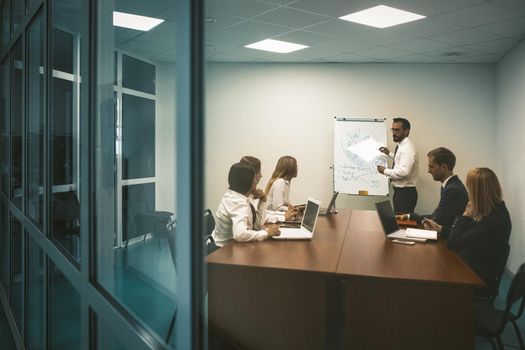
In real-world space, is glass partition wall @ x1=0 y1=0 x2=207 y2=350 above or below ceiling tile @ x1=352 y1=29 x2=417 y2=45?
below

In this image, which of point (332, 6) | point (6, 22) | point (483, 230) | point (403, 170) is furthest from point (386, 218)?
point (6, 22)

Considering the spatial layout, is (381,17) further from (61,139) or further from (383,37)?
(61,139)

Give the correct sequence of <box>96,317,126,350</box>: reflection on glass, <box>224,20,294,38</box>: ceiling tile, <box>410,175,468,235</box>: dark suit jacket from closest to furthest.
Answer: <box>96,317,126,350</box>: reflection on glass
<box>410,175,468,235</box>: dark suit jacket
<box>224,20,294,38</box>: ceiling tile

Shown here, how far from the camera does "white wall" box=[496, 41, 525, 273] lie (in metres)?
4.32

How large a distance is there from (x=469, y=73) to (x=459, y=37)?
4.42ft

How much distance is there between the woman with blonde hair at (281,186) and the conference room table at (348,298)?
1.56 meters

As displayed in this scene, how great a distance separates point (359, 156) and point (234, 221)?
3.65 meters

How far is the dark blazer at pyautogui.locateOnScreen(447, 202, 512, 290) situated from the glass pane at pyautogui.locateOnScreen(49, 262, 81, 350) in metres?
2.18

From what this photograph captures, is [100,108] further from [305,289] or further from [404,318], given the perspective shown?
[404,318]

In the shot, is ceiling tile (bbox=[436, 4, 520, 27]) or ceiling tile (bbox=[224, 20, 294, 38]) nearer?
ceiling tile (bbox=[436, 4, 520, 27])

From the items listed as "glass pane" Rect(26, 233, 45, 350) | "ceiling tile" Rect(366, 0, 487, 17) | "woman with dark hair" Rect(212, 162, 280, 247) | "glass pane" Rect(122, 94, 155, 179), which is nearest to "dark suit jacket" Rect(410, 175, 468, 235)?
"woman with dark hair" Rect(212, 162, 280, 247)

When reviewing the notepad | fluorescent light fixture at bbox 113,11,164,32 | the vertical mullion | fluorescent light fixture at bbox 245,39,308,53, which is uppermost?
fluorescent light fixture at bbox 245,39,308,53

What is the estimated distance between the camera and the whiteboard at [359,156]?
5.70m

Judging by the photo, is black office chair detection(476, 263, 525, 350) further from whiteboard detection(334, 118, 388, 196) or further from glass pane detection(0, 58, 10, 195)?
glass pane detection(0, 58, 10, 195)
